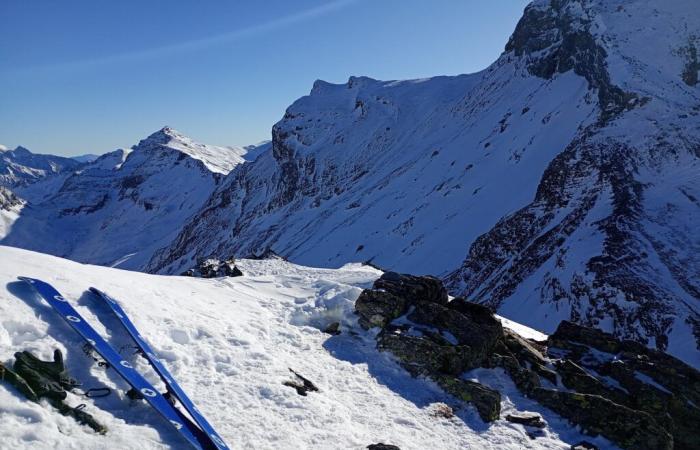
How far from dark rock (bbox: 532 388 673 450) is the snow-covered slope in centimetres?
37

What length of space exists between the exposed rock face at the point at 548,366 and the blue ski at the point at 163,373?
686 cm

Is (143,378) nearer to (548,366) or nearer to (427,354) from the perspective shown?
(427,354)

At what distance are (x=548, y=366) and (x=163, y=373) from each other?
12072 millimetres

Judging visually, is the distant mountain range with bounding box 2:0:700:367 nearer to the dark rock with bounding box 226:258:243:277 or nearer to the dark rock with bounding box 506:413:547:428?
the dark rock with bounding box 506:413:547:428

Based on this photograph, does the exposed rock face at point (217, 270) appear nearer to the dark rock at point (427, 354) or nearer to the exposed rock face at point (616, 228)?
the dark rock at point (427, 354)

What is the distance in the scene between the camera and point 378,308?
16.8 meters

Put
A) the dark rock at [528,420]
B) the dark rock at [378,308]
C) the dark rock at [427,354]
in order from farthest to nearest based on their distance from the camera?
the dark rock at [378,308] → the dark rock at [427,354] → the dark rock at [528,420]

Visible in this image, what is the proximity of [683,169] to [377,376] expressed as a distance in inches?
1676

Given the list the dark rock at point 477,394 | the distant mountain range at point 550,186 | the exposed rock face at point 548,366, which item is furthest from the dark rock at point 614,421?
the distant mountain range at point 550,186

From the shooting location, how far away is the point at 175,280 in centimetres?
1839

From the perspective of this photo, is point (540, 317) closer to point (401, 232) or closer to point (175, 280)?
point (175, 280)

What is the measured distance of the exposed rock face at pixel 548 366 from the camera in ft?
42.4

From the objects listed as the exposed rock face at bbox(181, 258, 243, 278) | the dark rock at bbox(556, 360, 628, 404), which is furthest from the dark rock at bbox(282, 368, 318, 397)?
the exposed rock face at bbox(181, 258, 243, 278)

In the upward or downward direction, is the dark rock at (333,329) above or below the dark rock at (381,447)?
above
